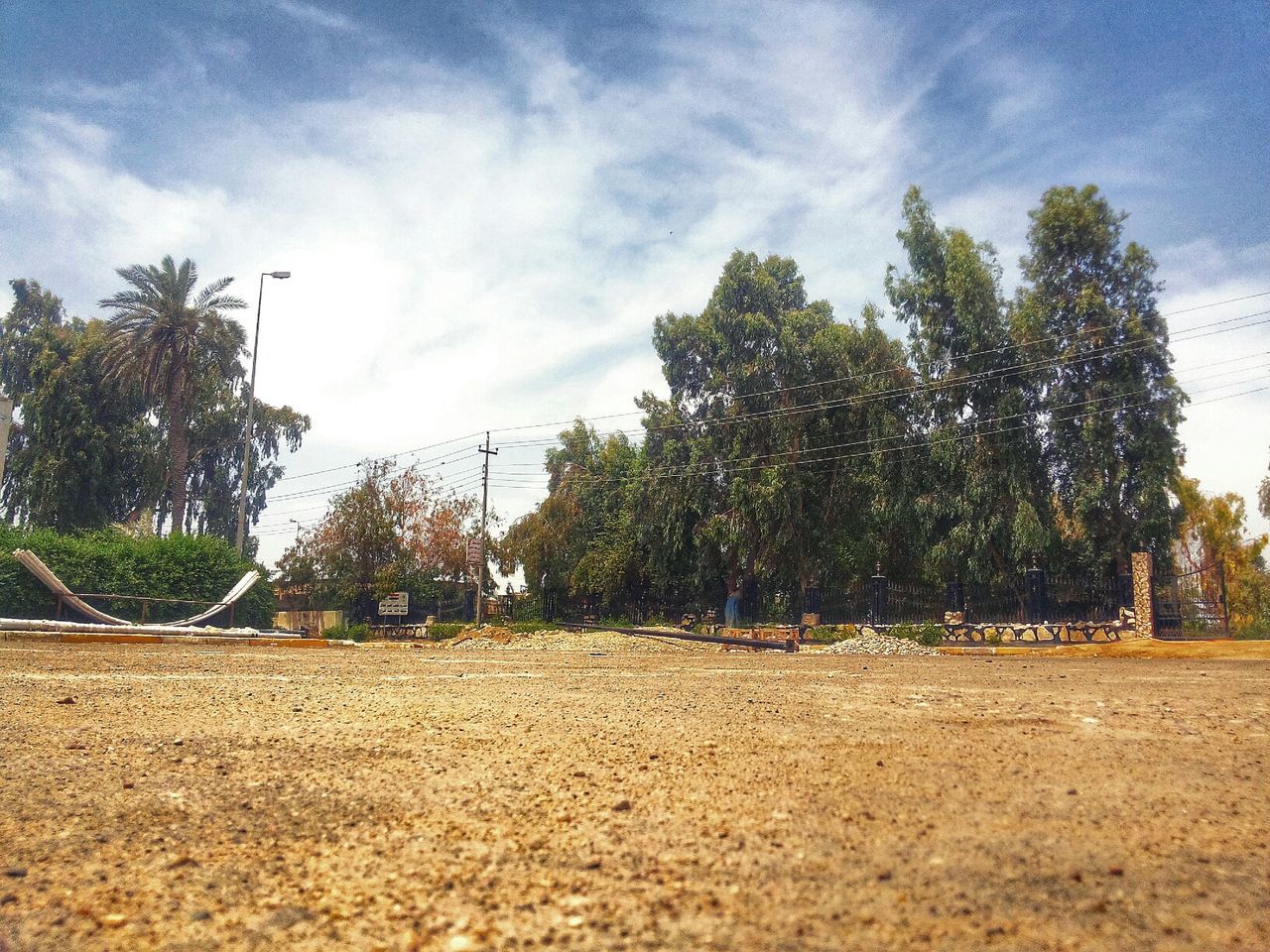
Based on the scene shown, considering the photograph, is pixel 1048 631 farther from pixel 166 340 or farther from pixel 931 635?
pixel 166 340

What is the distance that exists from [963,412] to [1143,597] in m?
8.34

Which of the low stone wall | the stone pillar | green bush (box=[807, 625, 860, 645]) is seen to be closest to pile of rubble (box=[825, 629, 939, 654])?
the low stone wall

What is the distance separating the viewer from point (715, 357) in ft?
102

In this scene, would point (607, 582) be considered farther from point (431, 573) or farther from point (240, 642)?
point (240, 642)

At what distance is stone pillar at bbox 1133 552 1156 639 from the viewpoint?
1977 cm

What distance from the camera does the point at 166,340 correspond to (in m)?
34.5

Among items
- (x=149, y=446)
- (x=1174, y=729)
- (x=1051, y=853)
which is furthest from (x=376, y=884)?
(x=149, y=446)

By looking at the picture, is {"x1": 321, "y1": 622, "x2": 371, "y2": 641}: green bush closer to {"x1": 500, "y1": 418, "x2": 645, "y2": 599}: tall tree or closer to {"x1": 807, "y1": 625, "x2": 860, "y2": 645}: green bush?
{"x1": 500, "y1": 418, "x2": 645, "y2": 599}: tall tree

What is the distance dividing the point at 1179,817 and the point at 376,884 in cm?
267

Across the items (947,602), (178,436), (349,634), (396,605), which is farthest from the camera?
(178,436)

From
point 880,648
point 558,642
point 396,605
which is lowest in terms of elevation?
point 558,642

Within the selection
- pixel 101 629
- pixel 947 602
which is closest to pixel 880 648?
pixel 947 602

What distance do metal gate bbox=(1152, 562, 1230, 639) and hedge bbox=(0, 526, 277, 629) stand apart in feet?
82.8

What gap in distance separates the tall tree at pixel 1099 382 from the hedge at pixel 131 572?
25.3 m
